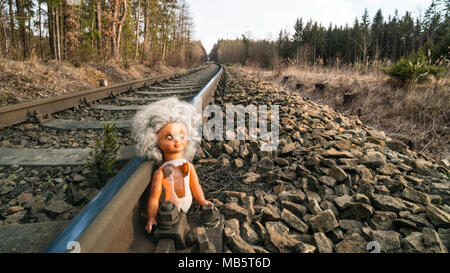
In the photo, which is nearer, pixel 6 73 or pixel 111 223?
pixel 111 223

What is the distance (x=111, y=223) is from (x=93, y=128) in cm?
239

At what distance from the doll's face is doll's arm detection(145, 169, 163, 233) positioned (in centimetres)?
16

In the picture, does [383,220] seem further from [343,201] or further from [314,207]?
[314,207]

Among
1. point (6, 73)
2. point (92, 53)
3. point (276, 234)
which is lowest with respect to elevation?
point (276, 234)

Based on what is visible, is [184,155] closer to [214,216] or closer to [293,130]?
[214,216]

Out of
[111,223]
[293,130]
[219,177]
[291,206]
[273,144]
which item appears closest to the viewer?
[111,223]

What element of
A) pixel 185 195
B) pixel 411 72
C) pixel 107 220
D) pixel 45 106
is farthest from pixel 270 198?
pixel 411 72

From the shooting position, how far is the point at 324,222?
1.34 m

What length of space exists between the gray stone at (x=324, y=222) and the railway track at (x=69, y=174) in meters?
0.91

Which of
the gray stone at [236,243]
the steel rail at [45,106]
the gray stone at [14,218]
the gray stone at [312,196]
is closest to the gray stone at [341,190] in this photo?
the gray stone at [312,196]

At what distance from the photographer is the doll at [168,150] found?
4.29ft

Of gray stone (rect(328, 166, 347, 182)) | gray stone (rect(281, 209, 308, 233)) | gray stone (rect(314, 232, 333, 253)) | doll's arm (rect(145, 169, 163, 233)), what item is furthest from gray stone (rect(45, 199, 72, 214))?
gray stone (rect(328, 166, 347, 182))

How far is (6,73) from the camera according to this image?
16.7 feet
